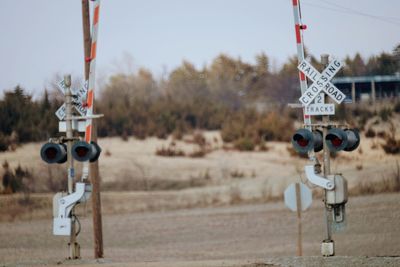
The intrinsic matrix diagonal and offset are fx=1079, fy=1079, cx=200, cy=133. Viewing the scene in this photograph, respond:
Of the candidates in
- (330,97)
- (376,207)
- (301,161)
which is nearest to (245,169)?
(301,161)

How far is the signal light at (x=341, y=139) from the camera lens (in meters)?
21.4

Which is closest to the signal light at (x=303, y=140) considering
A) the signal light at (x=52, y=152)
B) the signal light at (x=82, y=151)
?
the signal light at (x=82, y=151)

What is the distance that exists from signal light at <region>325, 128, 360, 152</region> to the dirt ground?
6.19 m

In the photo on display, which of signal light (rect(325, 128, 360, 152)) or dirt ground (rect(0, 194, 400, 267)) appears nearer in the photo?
signal light (rect(325, 128, 360, 152))

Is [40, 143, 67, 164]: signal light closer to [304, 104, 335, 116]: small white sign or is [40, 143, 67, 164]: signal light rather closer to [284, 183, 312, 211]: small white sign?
[284, 183, 312, 211]: small white sign

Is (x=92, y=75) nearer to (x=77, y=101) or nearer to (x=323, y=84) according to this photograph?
(x=77, y=101)

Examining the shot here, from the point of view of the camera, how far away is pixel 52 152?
22141mm

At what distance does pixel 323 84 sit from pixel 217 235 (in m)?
15.4

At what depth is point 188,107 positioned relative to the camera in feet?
189

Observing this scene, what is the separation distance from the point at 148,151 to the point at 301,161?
24.3 ft

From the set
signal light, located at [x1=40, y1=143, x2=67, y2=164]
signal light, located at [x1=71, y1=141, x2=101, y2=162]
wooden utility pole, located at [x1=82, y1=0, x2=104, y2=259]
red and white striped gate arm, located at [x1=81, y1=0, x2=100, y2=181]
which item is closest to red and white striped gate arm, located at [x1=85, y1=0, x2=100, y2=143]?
red and white striped gate arm, located at [x1=81, y1=0, x2=100, y2=181]

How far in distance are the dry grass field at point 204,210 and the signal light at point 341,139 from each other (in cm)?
225

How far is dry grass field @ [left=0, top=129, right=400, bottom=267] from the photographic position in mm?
31250

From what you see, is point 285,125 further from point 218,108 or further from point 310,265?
point 310,265
